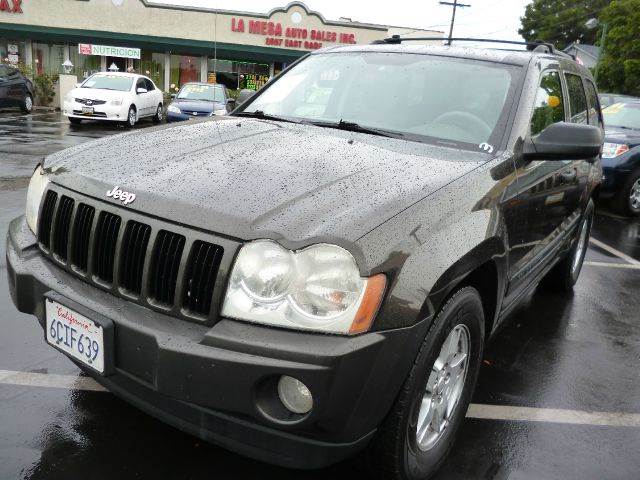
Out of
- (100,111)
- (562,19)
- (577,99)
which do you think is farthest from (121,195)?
(562,19)

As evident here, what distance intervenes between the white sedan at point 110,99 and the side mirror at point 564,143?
14467 millimetres

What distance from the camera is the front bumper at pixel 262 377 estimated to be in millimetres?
1759

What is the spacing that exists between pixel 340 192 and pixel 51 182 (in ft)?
4.13

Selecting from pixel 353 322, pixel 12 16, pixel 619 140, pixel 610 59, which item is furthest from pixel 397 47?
pixel 12 16

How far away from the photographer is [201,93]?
16703 mm

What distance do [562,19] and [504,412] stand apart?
212 ft

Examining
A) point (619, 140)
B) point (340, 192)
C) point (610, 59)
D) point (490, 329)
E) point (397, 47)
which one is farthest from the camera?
point (610, 59)

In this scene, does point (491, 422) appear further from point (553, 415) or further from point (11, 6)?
point (11, 6)

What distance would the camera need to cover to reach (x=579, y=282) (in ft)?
17.9

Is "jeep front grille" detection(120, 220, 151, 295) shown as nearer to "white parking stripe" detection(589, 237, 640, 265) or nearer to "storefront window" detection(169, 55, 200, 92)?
"white parking stripe" detection(589, 237, 640, 265)

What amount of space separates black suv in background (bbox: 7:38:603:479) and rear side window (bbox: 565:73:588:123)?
3.12 feet

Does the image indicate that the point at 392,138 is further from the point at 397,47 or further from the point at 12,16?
the point at 12,16

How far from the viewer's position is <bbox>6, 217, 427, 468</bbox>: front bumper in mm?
1759

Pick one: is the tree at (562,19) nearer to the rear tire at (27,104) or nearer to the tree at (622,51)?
the tree at (622,51)
